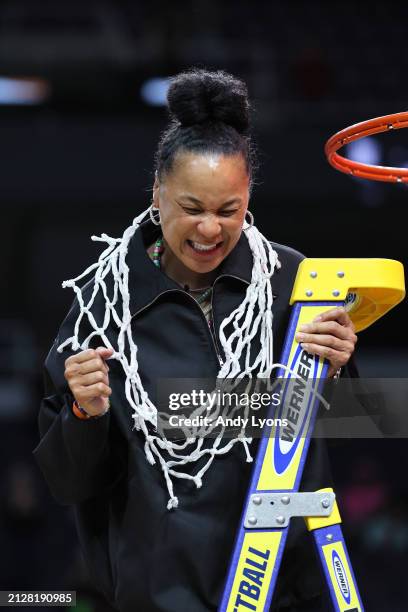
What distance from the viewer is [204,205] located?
1.70 meters

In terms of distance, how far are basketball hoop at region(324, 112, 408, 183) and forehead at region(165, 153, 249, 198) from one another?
231 millimetres

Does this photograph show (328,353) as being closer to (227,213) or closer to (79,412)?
(227,213)

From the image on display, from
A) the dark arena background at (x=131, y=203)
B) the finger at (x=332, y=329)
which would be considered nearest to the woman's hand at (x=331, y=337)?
the finger at (x=332, y=329)

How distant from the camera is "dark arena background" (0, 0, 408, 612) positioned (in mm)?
5281

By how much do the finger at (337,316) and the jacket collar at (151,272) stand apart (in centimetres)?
16

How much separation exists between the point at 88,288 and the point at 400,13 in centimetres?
607

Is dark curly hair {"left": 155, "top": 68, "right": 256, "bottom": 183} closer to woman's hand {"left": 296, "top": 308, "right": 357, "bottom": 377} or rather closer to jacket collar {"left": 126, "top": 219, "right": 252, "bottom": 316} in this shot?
jacket collar {"left": 126, "top": 219, "right": 252, "bottom": 316}

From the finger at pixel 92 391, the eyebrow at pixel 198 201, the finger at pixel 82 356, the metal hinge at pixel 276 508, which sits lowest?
the metal hinge at pixel 276 508

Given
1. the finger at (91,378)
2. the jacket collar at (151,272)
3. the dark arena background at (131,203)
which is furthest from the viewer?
the dark arena background at (131,203)

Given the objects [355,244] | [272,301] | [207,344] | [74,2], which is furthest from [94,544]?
[74,2]

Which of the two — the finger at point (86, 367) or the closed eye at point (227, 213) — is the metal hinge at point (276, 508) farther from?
the closed eye at point (227, 213)

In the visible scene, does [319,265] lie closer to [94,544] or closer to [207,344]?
[207,344]

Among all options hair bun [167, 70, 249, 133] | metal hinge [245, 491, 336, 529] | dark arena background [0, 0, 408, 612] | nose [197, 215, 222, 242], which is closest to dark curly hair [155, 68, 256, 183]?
hair bun [167, 70, 249, 133]

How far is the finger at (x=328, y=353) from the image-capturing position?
172cm
